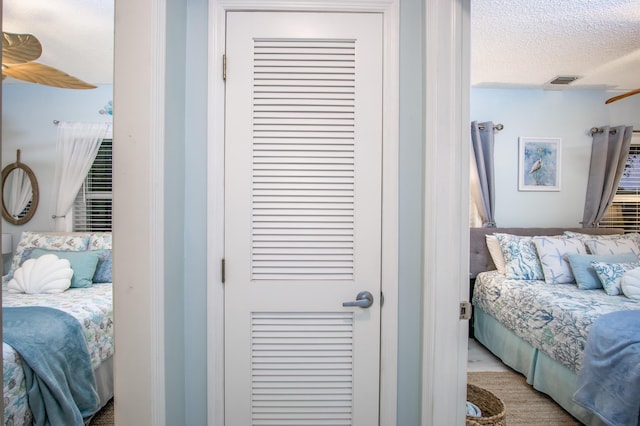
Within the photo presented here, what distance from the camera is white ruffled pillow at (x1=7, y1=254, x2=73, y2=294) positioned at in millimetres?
2828

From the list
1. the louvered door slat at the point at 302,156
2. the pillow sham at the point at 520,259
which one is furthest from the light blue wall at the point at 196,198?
the pillow sham at the point at 520,259

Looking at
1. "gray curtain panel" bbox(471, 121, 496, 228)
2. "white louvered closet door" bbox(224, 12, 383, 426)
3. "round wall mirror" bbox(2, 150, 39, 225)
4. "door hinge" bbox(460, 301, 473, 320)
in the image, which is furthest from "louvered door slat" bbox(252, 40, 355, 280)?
"round wall mirror" bbox(2, 150, 39, 225)

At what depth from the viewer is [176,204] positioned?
4.63 feet

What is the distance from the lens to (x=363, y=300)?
59.4 inches

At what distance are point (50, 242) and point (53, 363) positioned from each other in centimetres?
178

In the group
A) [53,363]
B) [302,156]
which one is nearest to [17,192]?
[53,363]

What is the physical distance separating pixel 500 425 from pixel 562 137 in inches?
133

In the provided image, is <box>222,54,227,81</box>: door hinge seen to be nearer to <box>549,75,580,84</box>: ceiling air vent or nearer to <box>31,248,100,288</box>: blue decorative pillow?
<box>31,248,100,288</box>: blue decorative pillow

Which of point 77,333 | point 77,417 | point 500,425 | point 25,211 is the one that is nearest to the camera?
point 500,425

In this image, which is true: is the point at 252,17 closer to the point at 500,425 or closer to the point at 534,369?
the point at 500,425

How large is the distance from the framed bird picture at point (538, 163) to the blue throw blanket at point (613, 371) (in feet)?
6.45

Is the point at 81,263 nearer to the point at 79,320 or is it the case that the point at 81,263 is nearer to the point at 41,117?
the point at 79,320

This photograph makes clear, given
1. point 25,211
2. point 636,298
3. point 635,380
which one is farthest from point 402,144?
point 25,211

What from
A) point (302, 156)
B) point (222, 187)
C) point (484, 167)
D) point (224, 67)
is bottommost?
point (222, 187)
